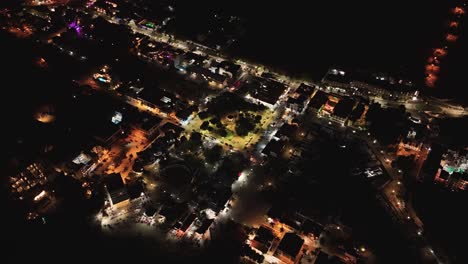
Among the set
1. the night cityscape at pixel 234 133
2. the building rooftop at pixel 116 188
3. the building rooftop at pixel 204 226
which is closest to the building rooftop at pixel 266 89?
the night cityscape at pixel 234 133

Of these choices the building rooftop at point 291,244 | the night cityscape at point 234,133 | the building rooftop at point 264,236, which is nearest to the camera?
the building rooftop at point 291,244

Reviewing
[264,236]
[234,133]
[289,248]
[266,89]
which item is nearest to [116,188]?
[234,133]

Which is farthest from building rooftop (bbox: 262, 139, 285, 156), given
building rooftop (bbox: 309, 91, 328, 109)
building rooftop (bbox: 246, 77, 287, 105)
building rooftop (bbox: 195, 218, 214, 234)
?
building rooftop (bbox: 195, 218, 214, 234)

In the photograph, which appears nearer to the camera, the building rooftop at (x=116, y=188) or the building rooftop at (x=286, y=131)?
the building rooftop at (x=116, y=188)

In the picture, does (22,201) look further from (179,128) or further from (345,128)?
(345,128)

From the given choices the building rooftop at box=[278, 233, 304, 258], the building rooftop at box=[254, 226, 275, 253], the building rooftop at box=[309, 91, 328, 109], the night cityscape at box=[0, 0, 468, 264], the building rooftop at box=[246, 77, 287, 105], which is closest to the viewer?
the building rooftop at box=[278, 233, 304, 258]

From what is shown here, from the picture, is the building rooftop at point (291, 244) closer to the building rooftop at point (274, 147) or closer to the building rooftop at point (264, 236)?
the building rooftop at point (264, 236)

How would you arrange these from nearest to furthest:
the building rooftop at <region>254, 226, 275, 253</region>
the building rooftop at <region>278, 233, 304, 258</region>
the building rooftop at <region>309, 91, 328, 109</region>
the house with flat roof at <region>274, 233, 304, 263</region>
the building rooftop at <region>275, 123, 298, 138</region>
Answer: the house with flat roof at <region>274, 233, 304, 263</region> < the building rooftop at <region>278, 233, 304, 258</region> < the building rooftop at <region>254, 226, 275, 253</region> < the building rooftop at <region>275, 123, 298, 138</region> < the building rooftop at <region>309, 91, 328, 109</region>

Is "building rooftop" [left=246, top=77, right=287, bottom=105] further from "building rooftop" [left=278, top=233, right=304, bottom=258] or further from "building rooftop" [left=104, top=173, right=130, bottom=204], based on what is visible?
"building rooftop" [left=104, top=173, right=130, bottom=204]

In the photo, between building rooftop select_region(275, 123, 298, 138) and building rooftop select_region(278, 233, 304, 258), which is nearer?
building rooftop select_region(278, 233, 304, 258)
